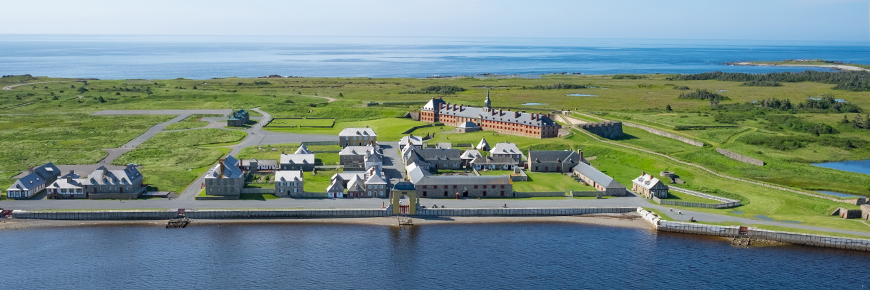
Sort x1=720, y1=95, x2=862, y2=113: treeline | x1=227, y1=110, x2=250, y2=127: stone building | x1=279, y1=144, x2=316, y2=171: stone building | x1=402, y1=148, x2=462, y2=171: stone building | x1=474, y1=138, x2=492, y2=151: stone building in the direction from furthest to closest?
x1=720, y1=95, x2=862, y2=113: treeline
x1=227, y1=110, x2=250, y2=127: stone building
x1=474, y1=138, x2=492, y2=151: stone building
x1=402, y1=148, x2=462, y2=171: stone building
x1=279, y1=144, x2=316, y2=171: stone building

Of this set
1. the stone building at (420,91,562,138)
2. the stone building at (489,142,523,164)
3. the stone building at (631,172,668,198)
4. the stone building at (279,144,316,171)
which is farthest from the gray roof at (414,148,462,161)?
the stone building at (420,91,562,138)

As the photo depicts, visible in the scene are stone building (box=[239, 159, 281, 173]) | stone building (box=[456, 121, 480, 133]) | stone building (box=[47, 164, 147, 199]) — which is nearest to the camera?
stone building (box=[47, 164, 147, 199])

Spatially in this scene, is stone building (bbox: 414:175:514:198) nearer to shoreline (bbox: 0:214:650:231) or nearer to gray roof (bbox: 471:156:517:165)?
shoreline (bbox: 0:214:650:231)

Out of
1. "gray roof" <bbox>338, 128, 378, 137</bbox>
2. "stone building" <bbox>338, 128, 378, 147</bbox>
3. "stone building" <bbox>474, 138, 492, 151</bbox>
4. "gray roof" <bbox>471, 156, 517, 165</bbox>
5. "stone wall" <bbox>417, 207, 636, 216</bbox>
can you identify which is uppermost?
Result: "gray roof" <bbox>338, 128, 378, 137</bbox>

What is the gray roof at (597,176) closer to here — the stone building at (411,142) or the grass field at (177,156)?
the stone building at (411,142)

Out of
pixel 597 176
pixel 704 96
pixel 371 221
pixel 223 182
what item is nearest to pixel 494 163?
pixel 597 176

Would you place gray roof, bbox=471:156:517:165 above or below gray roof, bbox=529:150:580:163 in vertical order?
below

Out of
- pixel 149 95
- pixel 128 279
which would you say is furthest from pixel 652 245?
pixel 149 95

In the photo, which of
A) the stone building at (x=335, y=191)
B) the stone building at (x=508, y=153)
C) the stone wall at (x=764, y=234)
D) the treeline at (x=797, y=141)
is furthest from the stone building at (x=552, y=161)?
the treeline at (x=797, y=141)

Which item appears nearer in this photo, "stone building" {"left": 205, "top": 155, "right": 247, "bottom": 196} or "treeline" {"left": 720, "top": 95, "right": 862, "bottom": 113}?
"stone building" {"left": 205, "top": 155, "right": 247, "bottom": 196}
